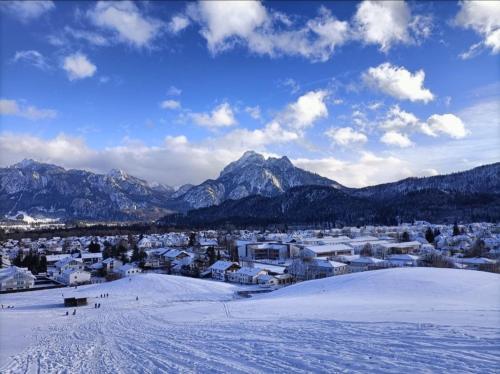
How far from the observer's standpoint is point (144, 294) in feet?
131

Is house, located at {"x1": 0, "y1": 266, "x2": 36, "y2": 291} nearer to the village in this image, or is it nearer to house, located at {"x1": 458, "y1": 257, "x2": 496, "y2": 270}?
the village

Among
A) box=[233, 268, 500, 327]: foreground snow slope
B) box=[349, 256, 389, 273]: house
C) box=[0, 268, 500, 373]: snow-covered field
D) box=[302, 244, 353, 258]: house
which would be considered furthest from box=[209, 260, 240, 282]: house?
box=[0, 268, 500, 373]: snow-covered field

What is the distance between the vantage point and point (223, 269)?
5525cm

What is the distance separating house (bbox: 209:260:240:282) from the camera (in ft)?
181

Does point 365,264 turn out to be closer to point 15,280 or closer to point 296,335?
point 296,335

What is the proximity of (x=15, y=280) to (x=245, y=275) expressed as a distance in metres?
31.8

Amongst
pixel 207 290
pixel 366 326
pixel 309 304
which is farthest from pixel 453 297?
pixel 207 290

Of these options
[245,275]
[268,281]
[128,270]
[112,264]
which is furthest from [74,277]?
[268,281]

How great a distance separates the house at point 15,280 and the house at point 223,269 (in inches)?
1023

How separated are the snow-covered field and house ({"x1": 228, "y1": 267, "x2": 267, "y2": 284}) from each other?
67.8 feet

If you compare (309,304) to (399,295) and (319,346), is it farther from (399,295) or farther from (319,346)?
(319,346)

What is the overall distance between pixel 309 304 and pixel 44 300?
31.4 meters

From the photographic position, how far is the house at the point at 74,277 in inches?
2115

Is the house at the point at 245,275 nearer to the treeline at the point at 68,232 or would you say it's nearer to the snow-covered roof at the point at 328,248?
the snow-covered roof at the point at 328,248
